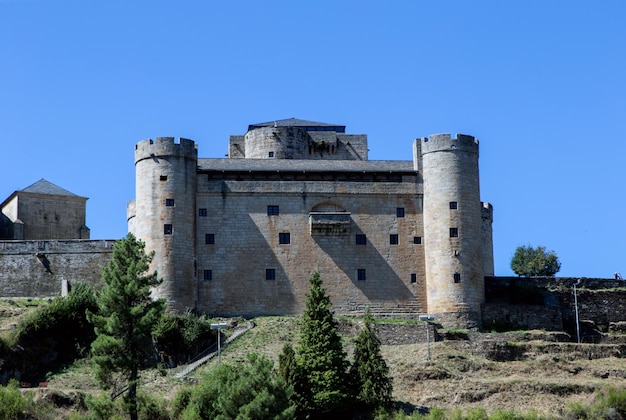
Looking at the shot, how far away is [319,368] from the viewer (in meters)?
52.0

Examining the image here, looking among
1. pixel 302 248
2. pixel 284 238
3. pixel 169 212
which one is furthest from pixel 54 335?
pixel 302 248

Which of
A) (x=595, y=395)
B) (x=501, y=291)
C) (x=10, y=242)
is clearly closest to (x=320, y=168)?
(x=501, y=291)

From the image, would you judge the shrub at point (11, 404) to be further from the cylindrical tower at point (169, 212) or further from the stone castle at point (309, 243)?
the stone castle at point (309, 243)

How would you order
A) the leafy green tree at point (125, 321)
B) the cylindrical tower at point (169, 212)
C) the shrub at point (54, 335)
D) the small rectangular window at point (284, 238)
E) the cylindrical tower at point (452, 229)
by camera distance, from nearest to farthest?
the leafy green tree at point (125, 321) → the shrub at point (54, 335) → the cylindrical tower at point (169, 212) → the cylindrical tower at point (452, 229) → the small rectangular window at point (284, 238)

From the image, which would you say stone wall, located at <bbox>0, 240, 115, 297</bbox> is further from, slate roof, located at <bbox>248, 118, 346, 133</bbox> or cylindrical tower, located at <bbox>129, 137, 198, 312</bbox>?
slate roof, located at <bbox>248, 118, 346, 133</bbox>

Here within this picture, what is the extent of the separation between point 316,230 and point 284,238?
169 cm

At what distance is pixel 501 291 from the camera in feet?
220

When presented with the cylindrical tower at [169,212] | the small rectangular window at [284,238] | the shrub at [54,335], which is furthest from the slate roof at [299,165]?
the shrub at [54,335]

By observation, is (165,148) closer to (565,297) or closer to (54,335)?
(54,335)

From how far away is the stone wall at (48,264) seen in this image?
65000 mm

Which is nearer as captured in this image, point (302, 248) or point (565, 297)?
point (302, 248)

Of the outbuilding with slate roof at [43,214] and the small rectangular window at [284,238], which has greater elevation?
the outbuilding with slate roof at [43,214]

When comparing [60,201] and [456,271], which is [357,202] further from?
[60,201]

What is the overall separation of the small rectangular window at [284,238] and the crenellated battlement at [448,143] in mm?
8297
